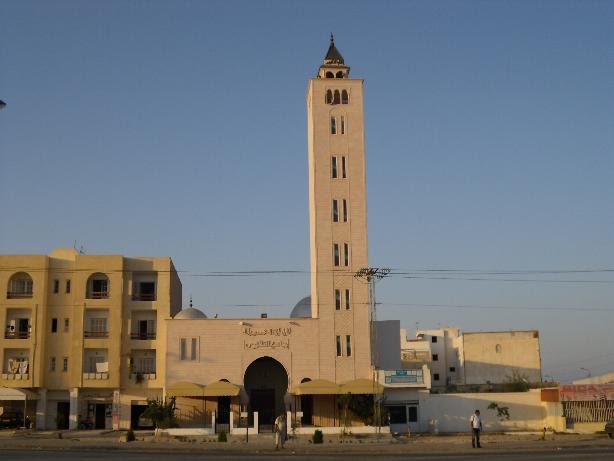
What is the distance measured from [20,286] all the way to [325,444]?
88.9ft

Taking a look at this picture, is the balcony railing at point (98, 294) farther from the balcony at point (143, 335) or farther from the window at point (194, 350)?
the window at point (194, 350)

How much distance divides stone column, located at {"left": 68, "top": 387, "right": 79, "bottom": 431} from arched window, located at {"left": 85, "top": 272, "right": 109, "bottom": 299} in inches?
256

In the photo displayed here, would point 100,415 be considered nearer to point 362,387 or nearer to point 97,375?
point 97,375

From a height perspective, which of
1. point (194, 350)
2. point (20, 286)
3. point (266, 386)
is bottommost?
point (266, 386)

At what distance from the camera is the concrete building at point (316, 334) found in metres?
50.9

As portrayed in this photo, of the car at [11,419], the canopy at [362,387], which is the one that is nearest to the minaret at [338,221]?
the canopy at [362,387]

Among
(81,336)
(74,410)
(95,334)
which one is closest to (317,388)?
(95,334)

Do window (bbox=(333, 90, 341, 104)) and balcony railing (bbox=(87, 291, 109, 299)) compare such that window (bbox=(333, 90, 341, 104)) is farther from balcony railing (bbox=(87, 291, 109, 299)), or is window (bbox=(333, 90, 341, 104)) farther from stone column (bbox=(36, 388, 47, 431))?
stone column (bbox=(36, 388, 47, 431))

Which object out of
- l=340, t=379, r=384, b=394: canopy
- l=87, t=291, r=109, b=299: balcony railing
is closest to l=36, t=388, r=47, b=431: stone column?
l=87, t=291, r=109, b=299: balcony railing

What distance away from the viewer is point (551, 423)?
159 feet

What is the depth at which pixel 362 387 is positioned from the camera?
48.5m

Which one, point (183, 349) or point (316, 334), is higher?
point (316, 334)

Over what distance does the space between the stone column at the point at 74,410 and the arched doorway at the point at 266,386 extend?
37.6 ft

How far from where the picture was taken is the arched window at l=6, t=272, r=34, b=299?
5381 centimetres
